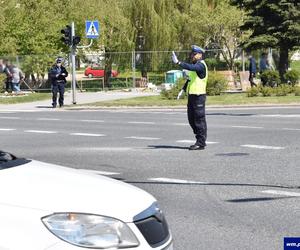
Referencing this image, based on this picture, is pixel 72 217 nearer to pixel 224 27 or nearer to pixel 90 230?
pixel 90 230

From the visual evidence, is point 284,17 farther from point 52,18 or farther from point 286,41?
point 52,18

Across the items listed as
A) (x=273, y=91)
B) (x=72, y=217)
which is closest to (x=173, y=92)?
(x=273, y=91)

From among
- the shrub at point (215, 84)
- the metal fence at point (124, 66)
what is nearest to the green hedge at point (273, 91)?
the shrub at point (215, 84)

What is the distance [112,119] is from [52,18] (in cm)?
2048

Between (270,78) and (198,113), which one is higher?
(198,113)

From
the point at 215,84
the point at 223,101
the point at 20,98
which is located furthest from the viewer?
the point at 20,98

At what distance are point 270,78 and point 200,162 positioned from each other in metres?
20.6

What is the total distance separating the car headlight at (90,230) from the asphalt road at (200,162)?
2230 mm

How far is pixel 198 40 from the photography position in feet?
145

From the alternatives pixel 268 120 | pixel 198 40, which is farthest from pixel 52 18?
pixel 268 120

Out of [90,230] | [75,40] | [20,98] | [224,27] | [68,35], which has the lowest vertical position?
[20,98]

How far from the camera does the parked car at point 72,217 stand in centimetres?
359

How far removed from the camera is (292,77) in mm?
30484

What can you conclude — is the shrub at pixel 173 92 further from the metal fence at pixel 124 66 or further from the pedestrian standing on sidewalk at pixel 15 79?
the pedestrian standing on sidewalk at pixel 15 79
